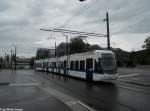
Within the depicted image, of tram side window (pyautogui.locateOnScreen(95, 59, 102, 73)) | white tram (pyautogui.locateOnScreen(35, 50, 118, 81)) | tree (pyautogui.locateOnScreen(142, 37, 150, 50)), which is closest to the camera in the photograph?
white tram (pyautogui.locateOnScreen(35, 50, 118, 81))

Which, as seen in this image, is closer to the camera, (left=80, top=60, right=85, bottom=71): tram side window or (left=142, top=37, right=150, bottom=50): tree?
(left=80, top=60, right=85, bottom=71): tram side window

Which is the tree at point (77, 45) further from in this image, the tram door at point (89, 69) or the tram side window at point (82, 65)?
the tram door at point (89, 69)

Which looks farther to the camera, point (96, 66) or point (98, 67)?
point (96, 66)

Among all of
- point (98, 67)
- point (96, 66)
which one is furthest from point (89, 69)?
point (98, 67)

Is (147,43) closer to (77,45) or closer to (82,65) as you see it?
(77,45)

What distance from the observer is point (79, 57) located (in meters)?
28.9

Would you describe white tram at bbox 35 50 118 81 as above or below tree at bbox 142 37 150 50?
below

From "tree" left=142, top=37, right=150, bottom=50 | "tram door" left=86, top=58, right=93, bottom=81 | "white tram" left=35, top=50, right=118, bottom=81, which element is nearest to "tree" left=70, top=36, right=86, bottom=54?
"tree" left=142, top=37, right=150, bottom=50

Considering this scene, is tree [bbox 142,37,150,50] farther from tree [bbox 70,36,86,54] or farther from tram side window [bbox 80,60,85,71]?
tram side window [bbox 80,60,85,71]

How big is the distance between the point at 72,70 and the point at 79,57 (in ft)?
11.0

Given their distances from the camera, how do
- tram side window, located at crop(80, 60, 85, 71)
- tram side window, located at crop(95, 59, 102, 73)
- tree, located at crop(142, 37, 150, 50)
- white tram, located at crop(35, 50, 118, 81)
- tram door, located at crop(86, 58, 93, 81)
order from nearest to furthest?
white tram, located at crop(35, 50, 118, 81)
tram side window, located at crop(95, 59, 102, 73)
tram door, located at crop(86, 58, 93, 81)
tram side window, located at crop(80, 60, 85, 71)
tree, located at crop(142, 37, 150, 50)

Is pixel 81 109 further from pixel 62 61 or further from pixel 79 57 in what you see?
pixel 62 61

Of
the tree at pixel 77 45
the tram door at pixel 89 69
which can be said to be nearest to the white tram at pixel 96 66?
the tram door at pixel 89 69

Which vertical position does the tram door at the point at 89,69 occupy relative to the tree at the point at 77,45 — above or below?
below
